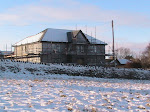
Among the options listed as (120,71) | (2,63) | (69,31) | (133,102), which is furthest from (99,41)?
(133,102)

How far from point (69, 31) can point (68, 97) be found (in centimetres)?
4061

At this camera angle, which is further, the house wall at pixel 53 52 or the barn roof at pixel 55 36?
the barn roof at pixel 55 36

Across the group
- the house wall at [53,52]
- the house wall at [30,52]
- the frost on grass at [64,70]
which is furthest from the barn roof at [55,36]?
the frost on grass at [64,70]

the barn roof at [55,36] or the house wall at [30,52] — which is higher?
the barn roof at [55,36]

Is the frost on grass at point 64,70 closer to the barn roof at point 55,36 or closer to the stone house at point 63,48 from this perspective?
the stone house at point 63,48

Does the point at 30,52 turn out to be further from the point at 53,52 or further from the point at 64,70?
the point at 64,70

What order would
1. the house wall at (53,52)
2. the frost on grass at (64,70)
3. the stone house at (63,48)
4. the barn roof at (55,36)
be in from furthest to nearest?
the barn roof at (55,36), the stone house at (63,48), the house wall at (53,52), the frost on grass at (64,70)

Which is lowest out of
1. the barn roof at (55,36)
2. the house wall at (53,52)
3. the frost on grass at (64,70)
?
the frost on grass at (64,70)

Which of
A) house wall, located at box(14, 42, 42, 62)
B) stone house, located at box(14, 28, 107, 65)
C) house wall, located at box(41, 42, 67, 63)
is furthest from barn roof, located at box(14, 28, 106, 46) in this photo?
house wall, located at box(14, 42, 42, 62)

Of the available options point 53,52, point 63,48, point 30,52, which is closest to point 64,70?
point 53,52

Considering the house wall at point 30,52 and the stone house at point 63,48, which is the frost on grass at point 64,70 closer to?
the stone house at point 63,48

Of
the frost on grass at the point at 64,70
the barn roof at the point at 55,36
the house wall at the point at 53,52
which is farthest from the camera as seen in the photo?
the barn roof at the point at 55,36

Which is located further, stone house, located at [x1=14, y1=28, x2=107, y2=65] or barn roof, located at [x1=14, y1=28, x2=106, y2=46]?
barn roof, located at [x1=14, y1=28, x2=106, y2=46]

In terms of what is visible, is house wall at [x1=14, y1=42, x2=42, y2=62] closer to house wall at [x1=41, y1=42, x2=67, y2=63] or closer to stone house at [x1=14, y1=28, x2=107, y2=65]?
stone house at [x1=14, y1=28, x2=107, y2=65]
